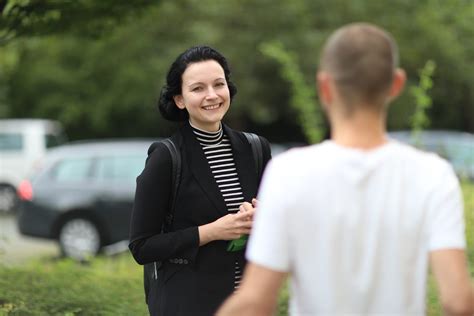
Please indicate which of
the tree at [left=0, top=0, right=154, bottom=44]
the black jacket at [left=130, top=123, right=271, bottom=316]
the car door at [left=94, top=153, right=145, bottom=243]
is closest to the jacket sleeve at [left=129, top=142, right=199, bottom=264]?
the black jacket at [left=130, top=123, right=271, bottom=316]

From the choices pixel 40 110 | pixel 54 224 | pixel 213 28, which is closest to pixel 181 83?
pixel 54 224

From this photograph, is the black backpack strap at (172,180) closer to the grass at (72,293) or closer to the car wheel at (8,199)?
the grass at (72,293)

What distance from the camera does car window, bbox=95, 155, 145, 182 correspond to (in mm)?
13359

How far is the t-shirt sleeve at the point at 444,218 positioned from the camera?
228cm

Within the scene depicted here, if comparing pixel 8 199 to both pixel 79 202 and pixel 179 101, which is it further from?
pixel 179 101

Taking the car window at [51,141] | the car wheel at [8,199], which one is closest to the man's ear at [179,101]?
the car wheel at [8,199]

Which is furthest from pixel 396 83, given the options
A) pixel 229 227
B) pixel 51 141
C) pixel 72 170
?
pixel 51 141

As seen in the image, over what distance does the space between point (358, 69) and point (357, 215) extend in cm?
35

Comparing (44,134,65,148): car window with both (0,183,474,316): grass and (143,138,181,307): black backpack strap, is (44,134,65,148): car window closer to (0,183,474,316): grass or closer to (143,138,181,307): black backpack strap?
(0,183,474,316): grass

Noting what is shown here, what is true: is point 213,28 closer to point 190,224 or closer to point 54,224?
point 54,224

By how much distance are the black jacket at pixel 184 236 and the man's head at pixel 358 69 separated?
128 cm

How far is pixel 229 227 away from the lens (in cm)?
341

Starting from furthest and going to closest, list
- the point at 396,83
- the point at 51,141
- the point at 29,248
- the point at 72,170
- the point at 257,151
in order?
the point at 51,141 < the point at 29,248 < the point at 72,170 < the point at 257,151 < the point at 396,83

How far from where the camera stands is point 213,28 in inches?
967
